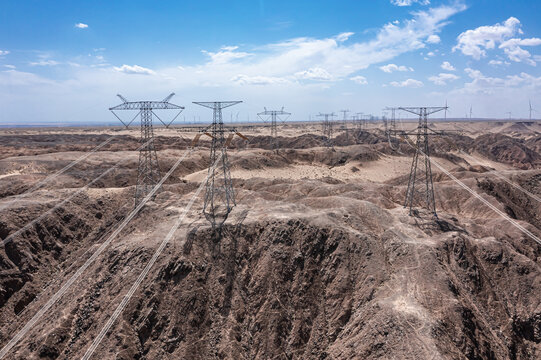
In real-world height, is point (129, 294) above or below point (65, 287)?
above

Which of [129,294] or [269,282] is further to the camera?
[269,282]

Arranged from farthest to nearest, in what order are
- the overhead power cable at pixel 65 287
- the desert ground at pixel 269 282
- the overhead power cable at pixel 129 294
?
the overhead power cable at pixel 65 287 → the desert ground at pixel 269 282 → the overhead power cable at pixel 129 294

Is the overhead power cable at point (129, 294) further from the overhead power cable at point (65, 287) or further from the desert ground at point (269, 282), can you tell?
the overhead power cable at point (65, 287)

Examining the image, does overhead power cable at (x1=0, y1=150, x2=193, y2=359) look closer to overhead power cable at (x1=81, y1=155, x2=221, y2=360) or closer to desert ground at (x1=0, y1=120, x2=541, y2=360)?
desert ground at (x1=0, y1=120, x2=541, y2=360)

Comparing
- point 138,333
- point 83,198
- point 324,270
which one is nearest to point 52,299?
A: point 138,333

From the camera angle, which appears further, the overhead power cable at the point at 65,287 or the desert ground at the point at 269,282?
the overhead power cable at the point at 65,287

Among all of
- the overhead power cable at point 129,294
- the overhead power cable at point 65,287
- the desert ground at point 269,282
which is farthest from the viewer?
the overhead power cable at point 65,287

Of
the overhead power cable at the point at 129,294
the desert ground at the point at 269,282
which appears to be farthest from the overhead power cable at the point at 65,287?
the overhead power cable at the point at 129,294

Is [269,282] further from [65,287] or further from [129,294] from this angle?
[65,287]

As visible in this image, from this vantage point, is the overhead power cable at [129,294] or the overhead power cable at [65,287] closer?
the overhead power cable at [129,294]

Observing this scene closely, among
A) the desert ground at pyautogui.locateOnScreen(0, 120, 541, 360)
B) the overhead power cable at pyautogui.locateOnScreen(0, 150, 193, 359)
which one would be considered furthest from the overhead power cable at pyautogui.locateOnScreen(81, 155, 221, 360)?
the overhead power cable at pyautogui.locateOnScreen(0, 150, 193, 359)

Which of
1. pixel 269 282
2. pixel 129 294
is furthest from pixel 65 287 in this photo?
pixel 269 282
